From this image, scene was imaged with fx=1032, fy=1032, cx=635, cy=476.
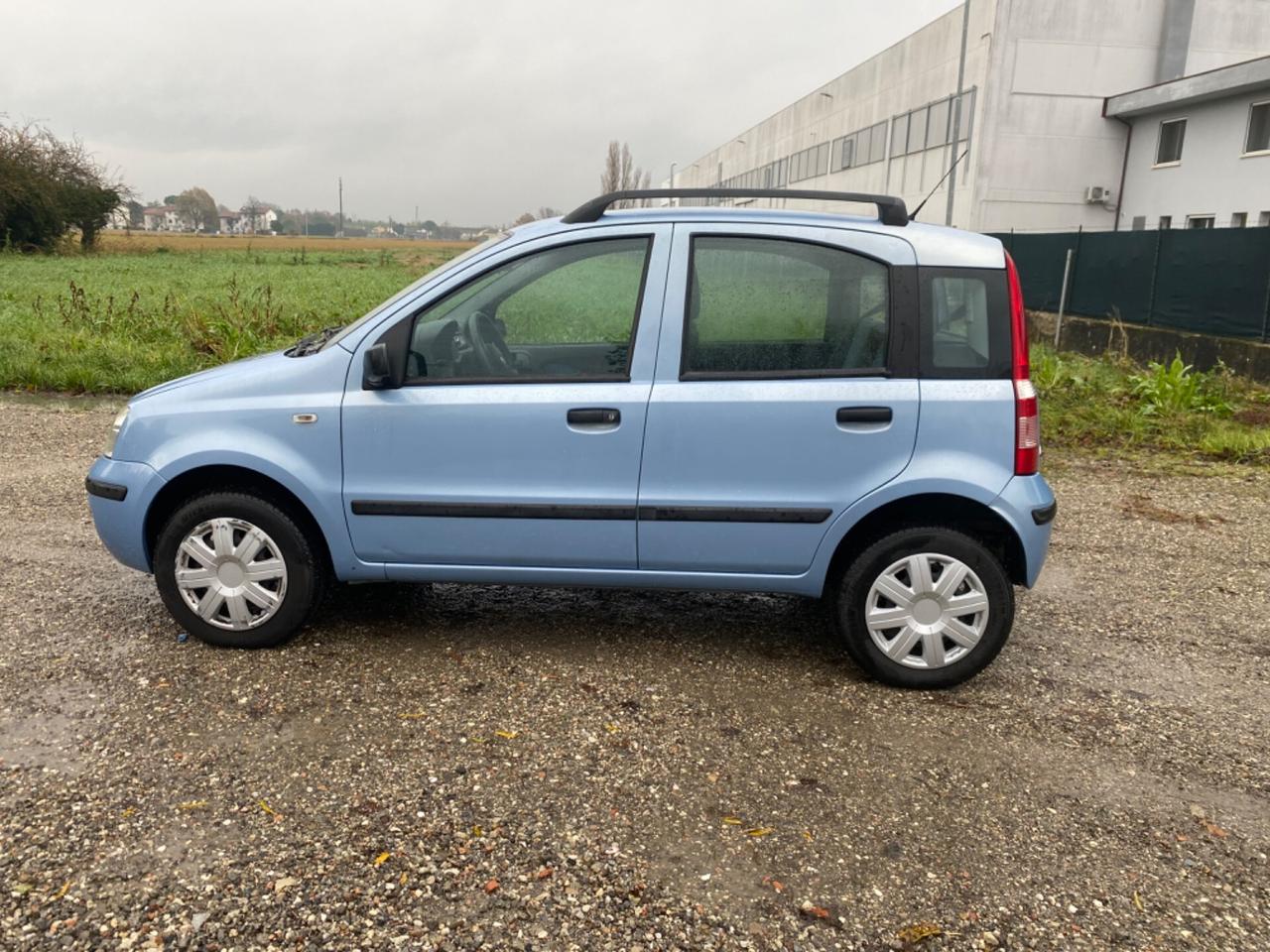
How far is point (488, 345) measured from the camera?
4223 millimetres

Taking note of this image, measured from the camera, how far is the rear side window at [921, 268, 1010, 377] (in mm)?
3912

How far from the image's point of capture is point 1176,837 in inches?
122

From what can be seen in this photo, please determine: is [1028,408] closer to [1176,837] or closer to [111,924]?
[1176,837]

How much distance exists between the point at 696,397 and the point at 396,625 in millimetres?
1783

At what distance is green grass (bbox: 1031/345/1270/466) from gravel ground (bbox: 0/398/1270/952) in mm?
4298

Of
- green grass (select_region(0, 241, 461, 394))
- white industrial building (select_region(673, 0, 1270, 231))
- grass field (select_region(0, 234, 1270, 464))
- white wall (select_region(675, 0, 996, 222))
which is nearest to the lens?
grass field (select_region(0, 234, 1270, 464))

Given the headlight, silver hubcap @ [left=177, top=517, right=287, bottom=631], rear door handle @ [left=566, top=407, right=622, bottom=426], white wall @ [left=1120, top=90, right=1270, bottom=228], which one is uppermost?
white wall @ [left=1120, top=90, right=1270, bottom=228]

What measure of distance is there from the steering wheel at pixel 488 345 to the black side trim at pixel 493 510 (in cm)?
54

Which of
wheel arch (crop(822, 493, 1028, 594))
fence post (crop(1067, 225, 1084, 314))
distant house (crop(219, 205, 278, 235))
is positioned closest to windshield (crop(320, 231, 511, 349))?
wheel arch (crop(822, 493, 1028, 594))

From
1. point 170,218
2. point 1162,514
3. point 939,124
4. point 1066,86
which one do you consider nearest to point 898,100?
point 939,124

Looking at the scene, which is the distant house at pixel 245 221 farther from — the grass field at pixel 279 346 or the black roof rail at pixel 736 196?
the black roof rail at pixel 736 196

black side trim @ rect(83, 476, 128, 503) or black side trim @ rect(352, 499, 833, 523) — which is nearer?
black side trim @ rect(352, 499, 833, 523)

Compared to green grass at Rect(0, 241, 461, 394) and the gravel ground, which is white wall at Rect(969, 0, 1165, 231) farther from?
the gravel ground

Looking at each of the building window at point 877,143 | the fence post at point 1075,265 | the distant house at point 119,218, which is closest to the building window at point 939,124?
the building window at point 877,143
